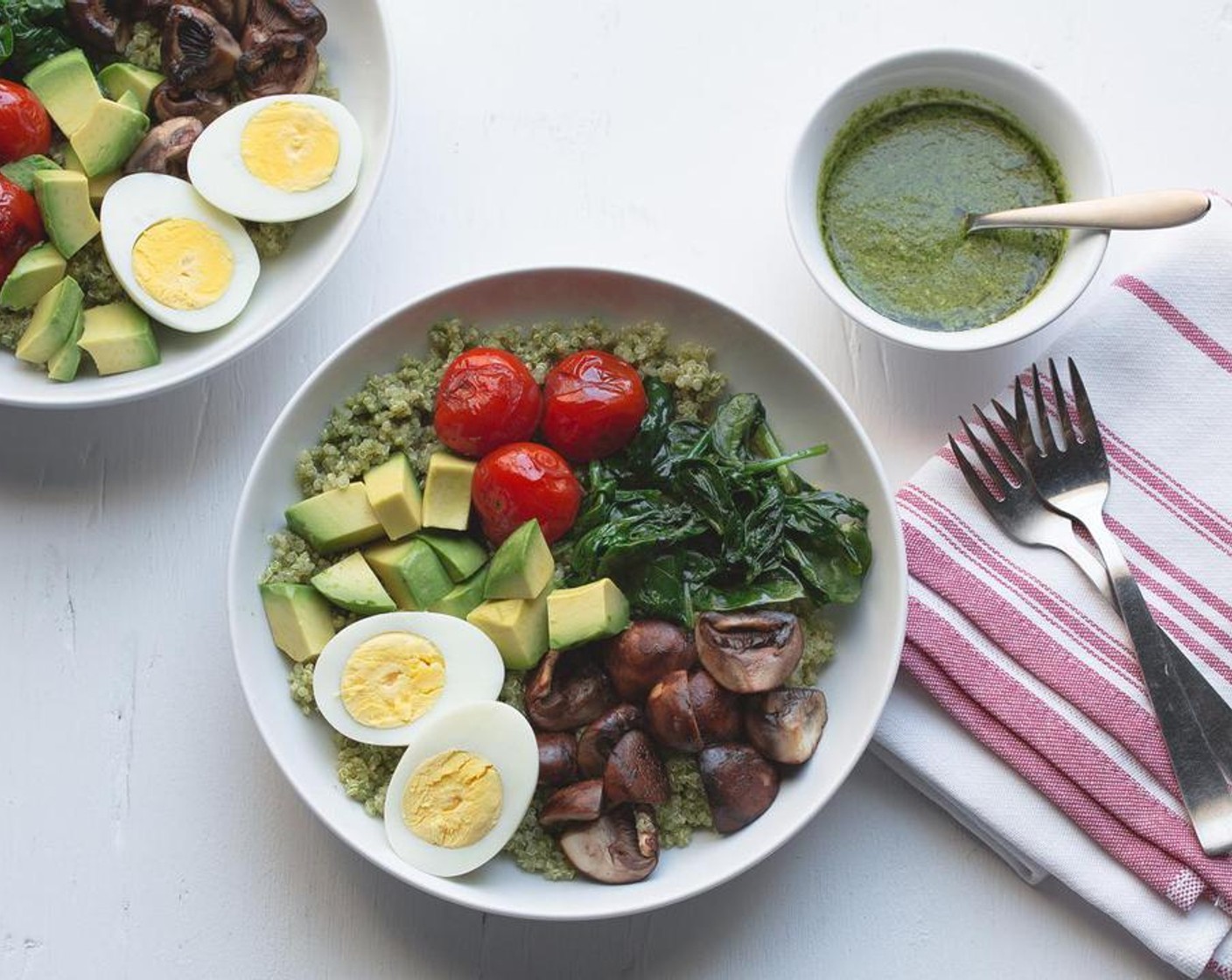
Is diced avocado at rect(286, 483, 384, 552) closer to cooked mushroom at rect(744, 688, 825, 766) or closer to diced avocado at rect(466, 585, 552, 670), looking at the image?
diced avocado at rect(466, 585, 552, 670)

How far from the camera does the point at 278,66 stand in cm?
225

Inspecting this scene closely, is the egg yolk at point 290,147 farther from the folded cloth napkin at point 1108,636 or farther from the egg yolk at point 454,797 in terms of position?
the folded cloth napkin at point 1108,636

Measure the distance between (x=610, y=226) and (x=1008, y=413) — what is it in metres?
0.80

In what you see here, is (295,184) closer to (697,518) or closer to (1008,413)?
(697,518)

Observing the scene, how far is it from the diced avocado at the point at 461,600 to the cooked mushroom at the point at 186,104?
95 cm

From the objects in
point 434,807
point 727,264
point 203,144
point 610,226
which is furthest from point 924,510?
point 203,144

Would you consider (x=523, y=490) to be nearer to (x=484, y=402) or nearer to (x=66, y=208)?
(x=484, y=402)

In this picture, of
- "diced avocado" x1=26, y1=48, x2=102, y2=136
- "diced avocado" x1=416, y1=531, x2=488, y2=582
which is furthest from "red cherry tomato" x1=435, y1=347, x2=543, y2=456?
"diced avocado" x1=26, y1=48, x2=102, y2=136

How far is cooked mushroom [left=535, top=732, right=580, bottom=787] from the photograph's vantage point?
2088mm

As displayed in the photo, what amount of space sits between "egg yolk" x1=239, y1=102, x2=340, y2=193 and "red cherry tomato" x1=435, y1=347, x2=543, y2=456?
417 millimetres

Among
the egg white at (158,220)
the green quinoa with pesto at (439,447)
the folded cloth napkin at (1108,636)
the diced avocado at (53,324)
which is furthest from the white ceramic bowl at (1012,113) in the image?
the diced avocado at (53,324)

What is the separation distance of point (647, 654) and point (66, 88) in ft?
4.66

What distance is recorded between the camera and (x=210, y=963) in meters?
2.29

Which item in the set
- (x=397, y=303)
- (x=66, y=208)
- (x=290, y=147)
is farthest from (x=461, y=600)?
(x=66, y=208)
